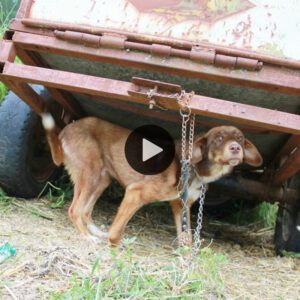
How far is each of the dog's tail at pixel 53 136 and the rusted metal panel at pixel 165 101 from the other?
93cm

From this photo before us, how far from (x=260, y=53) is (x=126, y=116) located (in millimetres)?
1809

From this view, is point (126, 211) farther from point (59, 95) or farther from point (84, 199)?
point (59, 95)

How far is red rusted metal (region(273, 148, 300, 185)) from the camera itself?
4273 mm

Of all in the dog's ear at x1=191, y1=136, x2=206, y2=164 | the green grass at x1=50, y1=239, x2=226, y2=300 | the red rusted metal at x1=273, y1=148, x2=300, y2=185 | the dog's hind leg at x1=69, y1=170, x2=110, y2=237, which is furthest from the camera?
the dog's hind leg at x1=69, y1=170, x2=110, y2=237

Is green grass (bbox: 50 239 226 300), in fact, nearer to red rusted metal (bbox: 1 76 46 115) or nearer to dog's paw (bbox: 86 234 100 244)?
dog's paw (bbox: 86 234 100 244)

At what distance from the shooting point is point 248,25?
3834mm

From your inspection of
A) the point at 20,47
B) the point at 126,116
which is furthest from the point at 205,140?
the point at 20,47

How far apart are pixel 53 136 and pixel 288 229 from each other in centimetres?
234

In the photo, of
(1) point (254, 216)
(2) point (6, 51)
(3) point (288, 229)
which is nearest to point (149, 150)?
(3) point (288, 229)

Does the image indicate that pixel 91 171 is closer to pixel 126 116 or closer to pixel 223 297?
pixel 126 116

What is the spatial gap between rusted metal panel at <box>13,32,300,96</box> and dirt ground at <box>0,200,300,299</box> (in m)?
1.20

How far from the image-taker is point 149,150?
17.2ft
